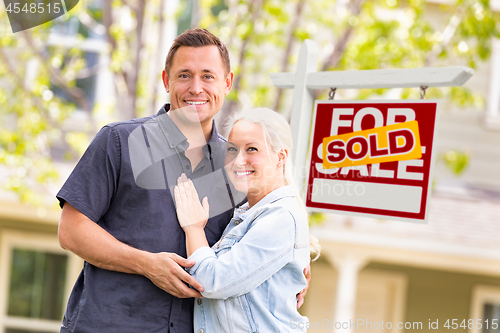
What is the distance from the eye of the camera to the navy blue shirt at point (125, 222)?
184cm

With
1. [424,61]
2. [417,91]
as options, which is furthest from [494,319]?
[424,61]

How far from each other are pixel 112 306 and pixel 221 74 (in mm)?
1002

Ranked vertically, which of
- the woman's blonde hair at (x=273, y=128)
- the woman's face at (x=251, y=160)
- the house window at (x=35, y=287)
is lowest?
the house window at (x=35, y=287)

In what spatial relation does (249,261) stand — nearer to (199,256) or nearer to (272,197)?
(199,256)

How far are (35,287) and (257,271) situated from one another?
622cm

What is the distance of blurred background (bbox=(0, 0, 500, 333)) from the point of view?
4715 millimetres

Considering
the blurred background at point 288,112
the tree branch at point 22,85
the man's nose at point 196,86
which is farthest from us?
the tree branch at point 22,85

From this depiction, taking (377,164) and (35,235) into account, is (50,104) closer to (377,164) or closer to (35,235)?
(35,235)

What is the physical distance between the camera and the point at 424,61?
473 cm

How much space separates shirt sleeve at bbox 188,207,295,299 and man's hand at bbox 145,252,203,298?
37 millimetres

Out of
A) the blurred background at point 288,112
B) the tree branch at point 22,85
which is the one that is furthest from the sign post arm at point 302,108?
the tree branch at point 22,85

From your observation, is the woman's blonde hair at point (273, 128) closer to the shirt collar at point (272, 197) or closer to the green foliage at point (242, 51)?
the shirt collar at point (272, 197)

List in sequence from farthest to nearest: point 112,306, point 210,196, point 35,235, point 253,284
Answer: point 35,235
point 210,196
point 112,306
point 253,284

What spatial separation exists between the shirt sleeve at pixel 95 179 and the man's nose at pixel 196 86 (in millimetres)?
352
